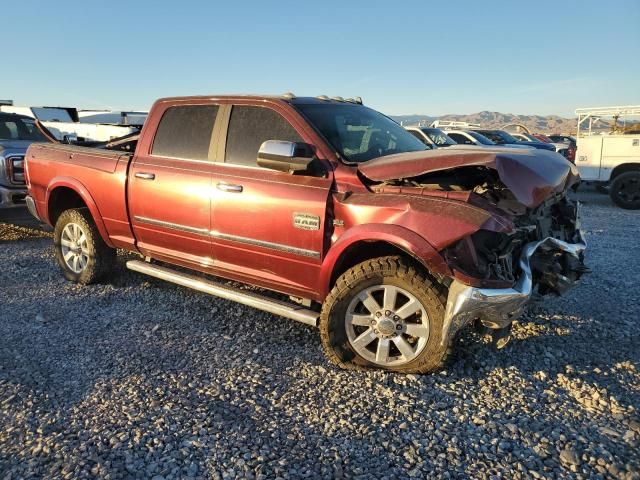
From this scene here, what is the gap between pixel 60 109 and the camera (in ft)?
60.6

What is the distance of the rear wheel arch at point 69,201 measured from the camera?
5211 mm

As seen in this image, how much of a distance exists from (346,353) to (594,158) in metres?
10.9

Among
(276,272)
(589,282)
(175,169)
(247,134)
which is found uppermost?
(247,134)

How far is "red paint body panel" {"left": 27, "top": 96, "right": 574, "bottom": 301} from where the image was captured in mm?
3221

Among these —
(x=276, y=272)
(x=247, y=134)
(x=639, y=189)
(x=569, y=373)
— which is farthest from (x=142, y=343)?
(x=639, y=189)

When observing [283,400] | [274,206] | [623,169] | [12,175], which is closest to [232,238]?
[274,206]

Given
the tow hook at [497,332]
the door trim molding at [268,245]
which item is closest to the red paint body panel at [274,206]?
the door trim molding at [268,245]

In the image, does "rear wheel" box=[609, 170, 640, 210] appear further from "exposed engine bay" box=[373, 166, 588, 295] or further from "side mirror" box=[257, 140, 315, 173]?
"side mirror" box=[257, 140, 315, 173]

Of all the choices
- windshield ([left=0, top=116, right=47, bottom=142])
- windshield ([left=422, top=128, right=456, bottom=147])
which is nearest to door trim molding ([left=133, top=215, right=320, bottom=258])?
windshield ([left=0, top=116, right=47, bottom=142])

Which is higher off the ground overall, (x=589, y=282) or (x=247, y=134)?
(x=247, y=134)

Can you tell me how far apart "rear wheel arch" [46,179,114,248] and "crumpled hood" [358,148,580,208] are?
2977 millimetres

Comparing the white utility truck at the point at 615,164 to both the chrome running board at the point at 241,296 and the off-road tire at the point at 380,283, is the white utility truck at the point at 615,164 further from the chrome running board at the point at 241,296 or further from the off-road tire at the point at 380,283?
the chrome running board at the point at 241,296

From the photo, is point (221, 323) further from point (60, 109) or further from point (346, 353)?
point (60, 109)

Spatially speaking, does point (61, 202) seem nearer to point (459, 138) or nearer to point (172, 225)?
point (172, 225)
